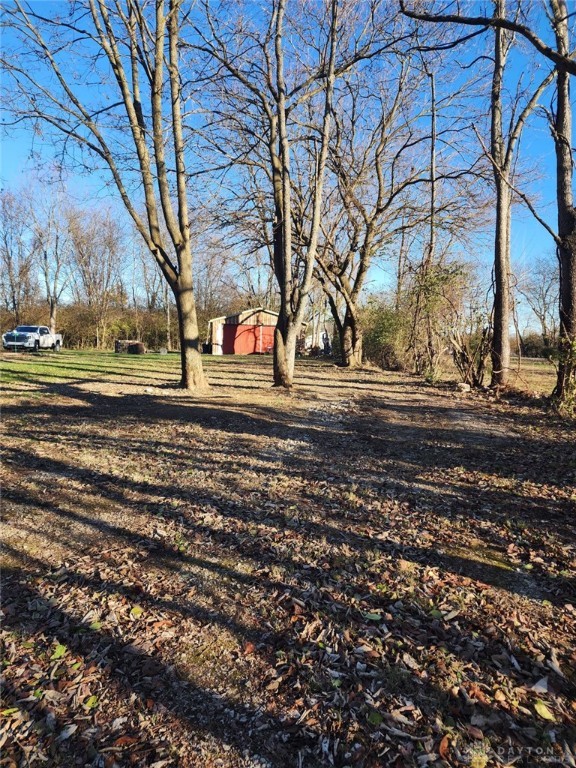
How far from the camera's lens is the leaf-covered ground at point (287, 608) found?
1866 millimetres

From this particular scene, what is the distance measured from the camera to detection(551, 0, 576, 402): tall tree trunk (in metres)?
8.59

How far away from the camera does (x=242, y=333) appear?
3653 centimetres

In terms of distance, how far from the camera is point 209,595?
2828 mm

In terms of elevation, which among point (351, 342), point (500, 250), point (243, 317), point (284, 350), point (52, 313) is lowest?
point (284, 350)

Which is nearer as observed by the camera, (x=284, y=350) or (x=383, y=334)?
(x=284, y=350)

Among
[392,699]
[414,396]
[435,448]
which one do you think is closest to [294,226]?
[414,396]

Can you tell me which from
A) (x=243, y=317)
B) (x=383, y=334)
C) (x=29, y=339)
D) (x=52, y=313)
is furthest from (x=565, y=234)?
(x=52, y=313)

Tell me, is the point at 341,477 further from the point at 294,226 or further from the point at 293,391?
the point at 294,226

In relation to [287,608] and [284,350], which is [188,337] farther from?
[287,608]

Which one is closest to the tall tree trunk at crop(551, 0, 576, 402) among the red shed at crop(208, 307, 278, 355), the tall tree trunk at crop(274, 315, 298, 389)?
the tall tree trunk at crop(274, 315, 298, 389)

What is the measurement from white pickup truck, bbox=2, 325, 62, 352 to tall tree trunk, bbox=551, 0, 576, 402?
30273 mm

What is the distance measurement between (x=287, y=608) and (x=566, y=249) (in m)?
9.20

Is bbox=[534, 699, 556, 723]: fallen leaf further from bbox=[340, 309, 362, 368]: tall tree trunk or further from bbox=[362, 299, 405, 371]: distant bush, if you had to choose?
bbox=[340, 309, 362, 368]: tall tree trunk

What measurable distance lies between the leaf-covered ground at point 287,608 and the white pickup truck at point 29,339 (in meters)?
27.0
